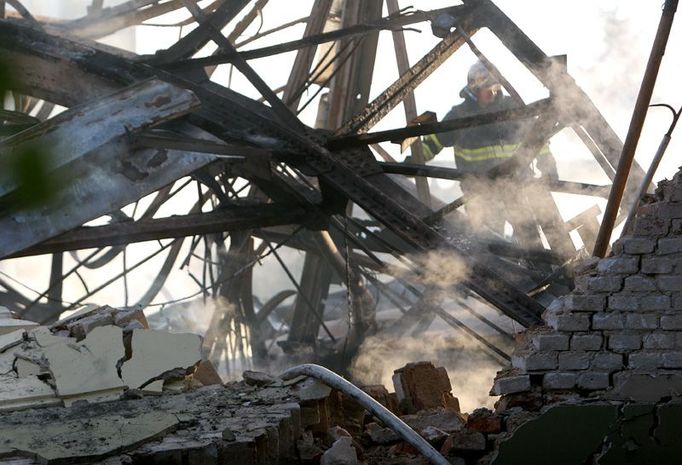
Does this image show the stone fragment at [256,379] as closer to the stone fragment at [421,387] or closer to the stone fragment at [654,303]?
the stone fragment at [421,387]

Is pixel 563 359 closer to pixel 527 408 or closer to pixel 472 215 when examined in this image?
pixel 527 408

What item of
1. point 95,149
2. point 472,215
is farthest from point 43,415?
point 472,215

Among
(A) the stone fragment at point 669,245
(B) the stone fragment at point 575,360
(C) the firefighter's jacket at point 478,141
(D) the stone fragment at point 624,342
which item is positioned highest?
(C) the firefighter's jacket at point 478,141

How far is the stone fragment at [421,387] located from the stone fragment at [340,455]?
4.00ft

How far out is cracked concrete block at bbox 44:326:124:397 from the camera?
5578 millimetres

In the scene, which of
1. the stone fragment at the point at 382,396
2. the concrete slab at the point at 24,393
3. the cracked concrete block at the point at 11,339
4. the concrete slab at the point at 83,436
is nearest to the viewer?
the concrete slab at the point at 83,436

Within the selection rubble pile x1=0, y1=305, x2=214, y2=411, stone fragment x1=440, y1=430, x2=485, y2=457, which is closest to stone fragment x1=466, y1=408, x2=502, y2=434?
stone fragment x1=440, y1=430, x2=485, y2=457

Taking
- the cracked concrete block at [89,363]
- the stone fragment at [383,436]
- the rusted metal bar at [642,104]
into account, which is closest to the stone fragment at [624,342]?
the rusted metal bar at [642,104]

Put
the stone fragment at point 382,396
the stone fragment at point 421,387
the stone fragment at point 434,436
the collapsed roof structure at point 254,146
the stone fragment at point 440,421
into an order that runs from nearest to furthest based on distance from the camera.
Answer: the stone fragment at point 434,436 < the stone fragment at point 440,421 < the stone fragment at point 382,396 < the stone fragment at point 421,387 < the collapsed roof structure at point 254,146

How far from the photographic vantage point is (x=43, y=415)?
507 centimetres

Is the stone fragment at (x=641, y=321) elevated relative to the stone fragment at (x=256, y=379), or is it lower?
lower

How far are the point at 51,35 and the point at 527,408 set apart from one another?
491cm

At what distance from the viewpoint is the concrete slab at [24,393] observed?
5.32 metres

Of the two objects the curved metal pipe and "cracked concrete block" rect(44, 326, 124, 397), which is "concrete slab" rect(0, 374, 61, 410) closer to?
"cracked concrete block" rect(44, 326, 124, 397)
